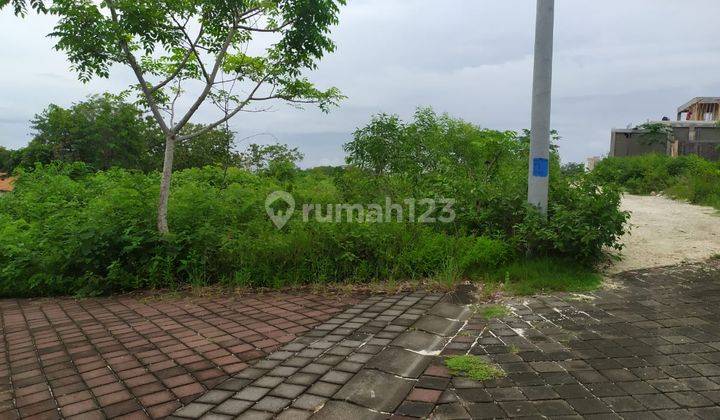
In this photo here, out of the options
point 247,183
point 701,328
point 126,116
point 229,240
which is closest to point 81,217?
point 229,240

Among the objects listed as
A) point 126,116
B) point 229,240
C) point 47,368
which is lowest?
point 47,368

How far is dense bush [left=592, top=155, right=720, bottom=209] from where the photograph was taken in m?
10.7

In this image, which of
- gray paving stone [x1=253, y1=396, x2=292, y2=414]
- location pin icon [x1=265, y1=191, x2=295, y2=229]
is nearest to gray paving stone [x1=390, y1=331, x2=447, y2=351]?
gray paving stone [x1=253, y1=396, x2=292, y2=414]

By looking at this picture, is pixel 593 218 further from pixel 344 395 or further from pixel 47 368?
pixel 47 368

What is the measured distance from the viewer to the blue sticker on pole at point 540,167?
17.5 ft

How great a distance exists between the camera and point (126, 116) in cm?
2402

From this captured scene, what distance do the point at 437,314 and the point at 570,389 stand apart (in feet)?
4.83

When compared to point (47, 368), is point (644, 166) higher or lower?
higher

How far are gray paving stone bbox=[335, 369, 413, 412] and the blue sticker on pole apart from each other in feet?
10.8

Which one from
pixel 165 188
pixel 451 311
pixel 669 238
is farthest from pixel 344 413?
pixel 669 238

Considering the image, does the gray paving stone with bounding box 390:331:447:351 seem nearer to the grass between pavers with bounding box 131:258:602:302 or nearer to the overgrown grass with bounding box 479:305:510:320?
the overgrown grass with bounding box 479:305:510:320

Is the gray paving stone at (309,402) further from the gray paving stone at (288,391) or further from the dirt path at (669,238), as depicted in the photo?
the dirt path at (669,238)

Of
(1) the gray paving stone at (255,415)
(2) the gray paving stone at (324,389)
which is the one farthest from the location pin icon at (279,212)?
(1) the gray paving stone at (255,415)

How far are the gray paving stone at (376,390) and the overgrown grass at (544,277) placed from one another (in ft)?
6.90
